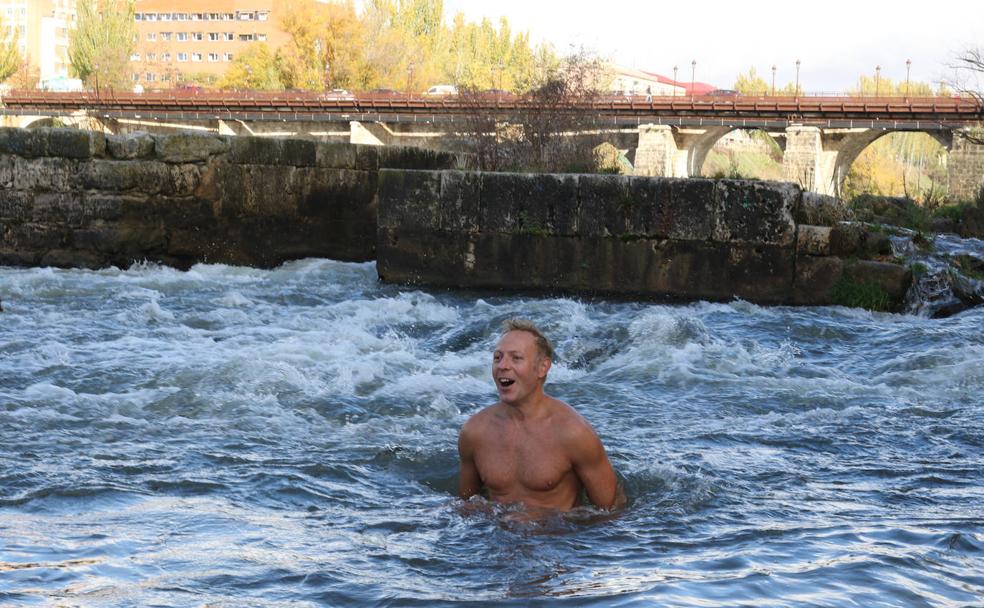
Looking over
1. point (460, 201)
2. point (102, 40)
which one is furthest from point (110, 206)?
point (102, 40)

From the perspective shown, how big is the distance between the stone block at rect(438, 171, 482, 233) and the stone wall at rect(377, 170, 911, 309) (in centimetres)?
1

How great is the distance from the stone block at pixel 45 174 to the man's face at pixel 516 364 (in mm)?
9980

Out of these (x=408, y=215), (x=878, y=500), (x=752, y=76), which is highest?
(x=752, y=76)

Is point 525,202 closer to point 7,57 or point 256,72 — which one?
point 256,72

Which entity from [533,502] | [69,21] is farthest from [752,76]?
[533,502]

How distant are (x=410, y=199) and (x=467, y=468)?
300 inches

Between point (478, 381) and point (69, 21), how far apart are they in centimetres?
13252

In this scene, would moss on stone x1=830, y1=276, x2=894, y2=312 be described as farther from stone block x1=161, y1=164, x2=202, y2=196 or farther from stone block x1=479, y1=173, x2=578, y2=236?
stone block x1=161, y1=164, x2=202, y2=196

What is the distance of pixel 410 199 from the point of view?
40.4ft

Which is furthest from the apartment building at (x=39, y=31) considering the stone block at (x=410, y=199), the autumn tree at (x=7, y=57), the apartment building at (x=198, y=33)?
the stone block at (x=410, y=199)

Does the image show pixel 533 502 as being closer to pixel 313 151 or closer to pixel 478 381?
pixel 478 381

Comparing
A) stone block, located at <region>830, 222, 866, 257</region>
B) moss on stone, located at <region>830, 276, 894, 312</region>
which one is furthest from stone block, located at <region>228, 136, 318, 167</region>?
moss on stone, located at <region>830, 276, 894, 312</region>

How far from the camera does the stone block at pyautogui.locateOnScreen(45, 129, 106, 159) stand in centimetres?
1333

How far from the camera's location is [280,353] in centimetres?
820
